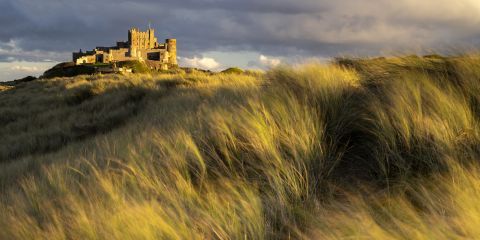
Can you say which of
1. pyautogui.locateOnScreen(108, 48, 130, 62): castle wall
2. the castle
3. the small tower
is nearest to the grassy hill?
the castle

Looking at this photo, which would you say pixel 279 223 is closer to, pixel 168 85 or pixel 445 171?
pixel 445 171

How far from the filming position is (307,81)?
226 inches

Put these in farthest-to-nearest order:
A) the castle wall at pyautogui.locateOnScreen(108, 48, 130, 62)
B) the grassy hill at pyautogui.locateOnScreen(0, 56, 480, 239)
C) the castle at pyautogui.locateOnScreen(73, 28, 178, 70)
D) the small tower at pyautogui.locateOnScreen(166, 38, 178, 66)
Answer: the small tower at pyautogui.locateOnScreen(166, 38, 178, 66)
the castle wall at pyautogui.locateOnScreen(108, 48, 130, 62)
the castle at pyautogui.locateOnScreen(73, 28, 178, 70)
the grassy hill at pyautogui.locateOnScreen(0, 56, 480, 239)

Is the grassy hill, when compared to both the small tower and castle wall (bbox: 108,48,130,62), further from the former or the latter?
the small tower

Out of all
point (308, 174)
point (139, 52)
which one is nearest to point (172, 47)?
point (139, 52)

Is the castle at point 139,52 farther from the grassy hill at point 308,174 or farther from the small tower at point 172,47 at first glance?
the grassy hill at point 308,174

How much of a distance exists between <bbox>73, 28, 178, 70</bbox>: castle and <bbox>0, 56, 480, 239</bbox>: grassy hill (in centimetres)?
7980

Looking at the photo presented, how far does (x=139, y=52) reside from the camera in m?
97.6

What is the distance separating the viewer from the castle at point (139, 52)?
8725 cm

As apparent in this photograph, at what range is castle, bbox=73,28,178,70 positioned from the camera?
286 feet

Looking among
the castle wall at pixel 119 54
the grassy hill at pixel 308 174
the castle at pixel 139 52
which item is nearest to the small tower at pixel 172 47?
the castle at pixel 139 52

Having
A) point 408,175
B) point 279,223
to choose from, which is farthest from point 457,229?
point 408,175

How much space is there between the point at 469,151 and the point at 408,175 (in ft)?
2.12

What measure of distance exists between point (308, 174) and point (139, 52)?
98.1m
